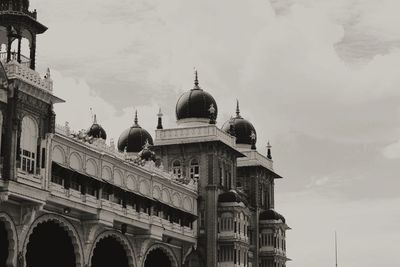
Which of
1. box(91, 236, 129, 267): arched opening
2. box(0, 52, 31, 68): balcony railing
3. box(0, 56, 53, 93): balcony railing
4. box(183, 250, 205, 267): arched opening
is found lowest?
box(91, 236, 129, 267): arched opening

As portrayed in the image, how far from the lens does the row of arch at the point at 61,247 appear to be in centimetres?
5519

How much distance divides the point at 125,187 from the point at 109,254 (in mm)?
5773

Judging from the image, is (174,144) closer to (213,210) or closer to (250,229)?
Result: (213,210)

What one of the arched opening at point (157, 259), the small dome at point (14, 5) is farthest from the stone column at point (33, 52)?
the arched opening at point (157, 259)

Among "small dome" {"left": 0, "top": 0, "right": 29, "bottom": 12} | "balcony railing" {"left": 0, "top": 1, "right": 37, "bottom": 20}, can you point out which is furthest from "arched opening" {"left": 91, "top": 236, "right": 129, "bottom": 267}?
"small dome" {"left": 0, "top": 0, "right": 29, "bottom": 12}

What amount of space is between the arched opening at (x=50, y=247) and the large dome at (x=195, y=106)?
31.0 meters

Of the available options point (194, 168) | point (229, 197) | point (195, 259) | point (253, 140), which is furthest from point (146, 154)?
point (253, 140)

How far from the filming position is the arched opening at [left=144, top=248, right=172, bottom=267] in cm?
7788

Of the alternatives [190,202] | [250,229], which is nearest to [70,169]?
[190,202]

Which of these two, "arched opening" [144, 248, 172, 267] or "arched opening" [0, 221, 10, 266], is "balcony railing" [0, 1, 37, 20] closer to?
"arched opening" [0, 221, 10, 266]

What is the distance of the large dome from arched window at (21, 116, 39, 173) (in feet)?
120

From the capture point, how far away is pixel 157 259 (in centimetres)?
7962

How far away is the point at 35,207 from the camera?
55656mm

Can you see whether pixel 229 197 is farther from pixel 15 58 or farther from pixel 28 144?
pixel 15 58
